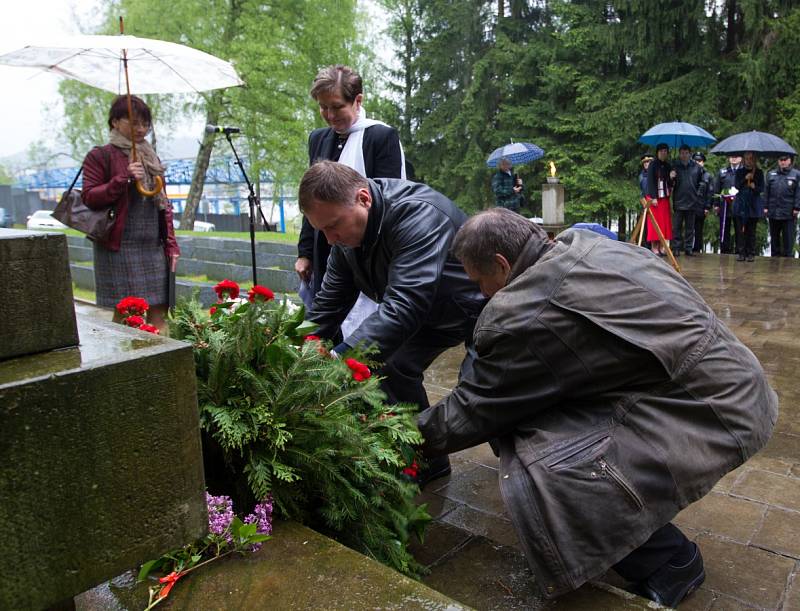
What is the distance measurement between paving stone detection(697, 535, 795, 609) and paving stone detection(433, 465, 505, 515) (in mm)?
846

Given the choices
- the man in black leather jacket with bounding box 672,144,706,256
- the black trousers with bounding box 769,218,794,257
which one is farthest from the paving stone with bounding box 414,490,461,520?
the black trousers with bounding box 769,218,794,257

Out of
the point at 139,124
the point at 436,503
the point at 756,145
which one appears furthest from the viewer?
the point at 756,145

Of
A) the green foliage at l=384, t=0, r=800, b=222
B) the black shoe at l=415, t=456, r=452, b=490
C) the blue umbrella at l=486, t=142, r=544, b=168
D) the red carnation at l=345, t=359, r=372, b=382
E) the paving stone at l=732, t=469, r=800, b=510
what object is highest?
the green foliage at l=384, t=0, r=800, b=222

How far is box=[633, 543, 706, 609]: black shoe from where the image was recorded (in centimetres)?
226

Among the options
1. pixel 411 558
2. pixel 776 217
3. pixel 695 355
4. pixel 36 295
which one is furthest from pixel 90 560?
pixel 776 217

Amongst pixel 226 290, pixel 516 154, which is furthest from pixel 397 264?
pixel 516 154

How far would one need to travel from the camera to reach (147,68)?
5.05 meters

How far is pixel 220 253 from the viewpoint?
493 inches

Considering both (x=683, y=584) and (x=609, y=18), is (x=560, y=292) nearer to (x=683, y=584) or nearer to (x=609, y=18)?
(x=683, y=584)

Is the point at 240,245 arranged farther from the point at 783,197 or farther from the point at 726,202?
the point at 783,197

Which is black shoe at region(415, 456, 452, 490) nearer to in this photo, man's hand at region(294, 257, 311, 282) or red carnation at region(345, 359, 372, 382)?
red carnation at region(345, 359, 372, 382)

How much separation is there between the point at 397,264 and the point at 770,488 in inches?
79.7

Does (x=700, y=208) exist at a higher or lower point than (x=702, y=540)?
higher

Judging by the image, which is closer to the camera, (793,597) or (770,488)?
(793,597)
